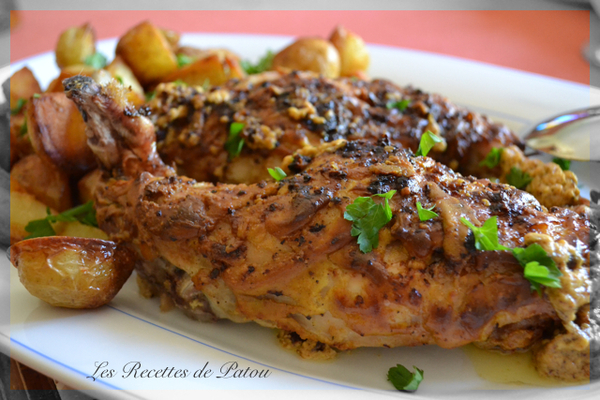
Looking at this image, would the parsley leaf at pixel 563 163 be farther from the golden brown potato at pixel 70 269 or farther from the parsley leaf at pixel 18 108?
the parsley leaf at pixel 18 108

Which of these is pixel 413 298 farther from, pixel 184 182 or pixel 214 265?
pixel 184 182

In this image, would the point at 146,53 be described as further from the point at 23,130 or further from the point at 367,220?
the point at 367,220

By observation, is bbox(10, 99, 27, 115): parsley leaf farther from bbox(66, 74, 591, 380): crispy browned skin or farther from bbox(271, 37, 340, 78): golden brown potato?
bbox(271, 37, 340, 78): golden brown potato

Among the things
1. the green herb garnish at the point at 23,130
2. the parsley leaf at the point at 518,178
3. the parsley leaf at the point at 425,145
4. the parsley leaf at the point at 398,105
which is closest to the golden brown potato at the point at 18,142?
the green herb garnish at the point at 23,130

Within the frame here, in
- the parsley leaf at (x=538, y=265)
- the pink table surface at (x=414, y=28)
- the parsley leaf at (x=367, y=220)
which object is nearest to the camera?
the parsley leaf at (x=538, y=265)

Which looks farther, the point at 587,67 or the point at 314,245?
the point at 587,67

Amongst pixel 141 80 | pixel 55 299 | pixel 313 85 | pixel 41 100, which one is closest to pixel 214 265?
pixel 55 299
